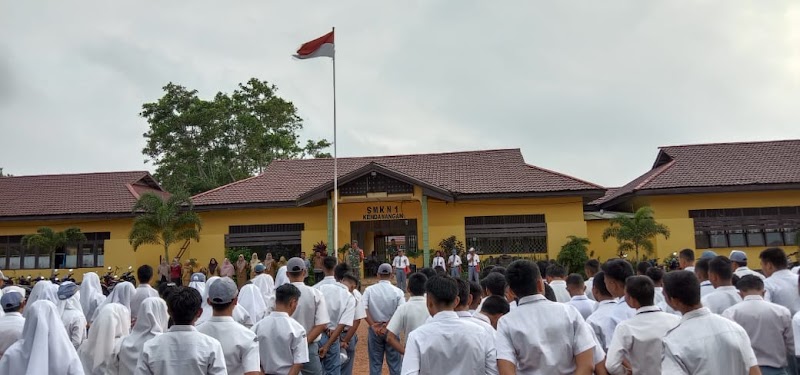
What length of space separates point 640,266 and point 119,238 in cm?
2145

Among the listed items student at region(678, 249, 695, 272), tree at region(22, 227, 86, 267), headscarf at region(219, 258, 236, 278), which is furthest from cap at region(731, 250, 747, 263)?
tree at region(22, 227, 86, 267)

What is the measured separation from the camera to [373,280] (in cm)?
2125

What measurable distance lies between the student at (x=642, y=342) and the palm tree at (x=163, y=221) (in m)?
19.6

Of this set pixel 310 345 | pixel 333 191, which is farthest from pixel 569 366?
pixel 333 191

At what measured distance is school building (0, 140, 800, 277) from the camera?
21219mm

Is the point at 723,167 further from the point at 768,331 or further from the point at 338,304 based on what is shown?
the point at 338,304

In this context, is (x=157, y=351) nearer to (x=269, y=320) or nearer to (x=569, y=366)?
(x=269, y=320)

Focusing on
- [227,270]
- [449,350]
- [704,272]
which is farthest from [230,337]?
[227,270]

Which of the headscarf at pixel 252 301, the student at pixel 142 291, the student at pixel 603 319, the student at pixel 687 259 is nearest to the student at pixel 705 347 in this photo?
the student at pixel 603 319

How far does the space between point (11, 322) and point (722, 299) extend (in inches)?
232

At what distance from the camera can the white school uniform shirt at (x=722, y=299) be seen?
4.96 m

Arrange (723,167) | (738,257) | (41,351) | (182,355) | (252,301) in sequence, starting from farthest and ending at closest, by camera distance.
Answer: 1. (723,167)
2. (252,301)
3. (738,257)
4. (41,351)
5. (182,355)

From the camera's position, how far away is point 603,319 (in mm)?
4438

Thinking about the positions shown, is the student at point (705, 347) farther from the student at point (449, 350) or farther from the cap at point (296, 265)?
the cap at point (296, 265)
